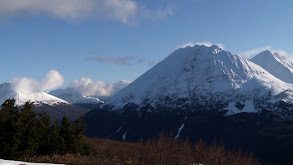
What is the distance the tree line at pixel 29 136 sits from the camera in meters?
35.9

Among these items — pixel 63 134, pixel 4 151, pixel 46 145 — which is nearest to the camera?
pixel 4 151

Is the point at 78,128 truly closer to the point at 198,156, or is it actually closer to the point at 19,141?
the point at 19,141

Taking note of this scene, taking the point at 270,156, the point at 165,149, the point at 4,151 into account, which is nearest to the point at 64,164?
the point at 4,151

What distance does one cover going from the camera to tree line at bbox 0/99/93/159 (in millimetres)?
35938

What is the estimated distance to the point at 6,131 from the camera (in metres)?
37.0

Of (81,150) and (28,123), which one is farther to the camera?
(81,150)

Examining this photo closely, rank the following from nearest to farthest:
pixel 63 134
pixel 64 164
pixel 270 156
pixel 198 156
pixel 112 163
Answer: pixel 64 164 → pixel 112 163 → pixel 63 134 → pixel 198 156 → pixel 270 156

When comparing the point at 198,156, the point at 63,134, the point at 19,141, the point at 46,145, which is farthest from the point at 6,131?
the point at 198,156

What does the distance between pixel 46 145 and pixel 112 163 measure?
634 inches

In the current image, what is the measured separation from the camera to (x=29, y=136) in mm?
38031

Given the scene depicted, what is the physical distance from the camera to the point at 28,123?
3900 cm

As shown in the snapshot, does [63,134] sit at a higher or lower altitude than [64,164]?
higher

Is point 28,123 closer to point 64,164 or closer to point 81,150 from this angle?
point 81,150

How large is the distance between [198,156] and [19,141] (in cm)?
3057
